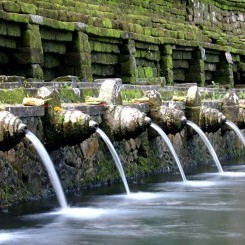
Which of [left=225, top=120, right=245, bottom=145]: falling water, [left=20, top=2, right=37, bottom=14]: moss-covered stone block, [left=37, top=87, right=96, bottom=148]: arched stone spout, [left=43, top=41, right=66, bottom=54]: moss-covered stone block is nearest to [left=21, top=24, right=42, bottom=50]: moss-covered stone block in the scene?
[left=20, top=2, right=37, bottom=14]: moss-covered stone block

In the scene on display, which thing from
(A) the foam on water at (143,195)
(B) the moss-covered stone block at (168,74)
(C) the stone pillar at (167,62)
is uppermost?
(C) the stone pillar at (167,62)

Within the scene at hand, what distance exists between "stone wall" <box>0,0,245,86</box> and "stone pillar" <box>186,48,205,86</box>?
1.4 inches

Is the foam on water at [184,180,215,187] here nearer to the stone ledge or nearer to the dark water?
the dark water

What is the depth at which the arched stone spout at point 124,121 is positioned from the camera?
1165 centimetres

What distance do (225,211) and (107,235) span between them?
2.26 metres

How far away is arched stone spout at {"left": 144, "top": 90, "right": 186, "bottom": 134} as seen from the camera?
528 inches

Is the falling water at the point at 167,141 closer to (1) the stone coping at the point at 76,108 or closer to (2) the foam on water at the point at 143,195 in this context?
(1) the stone coping at the point at 76,108

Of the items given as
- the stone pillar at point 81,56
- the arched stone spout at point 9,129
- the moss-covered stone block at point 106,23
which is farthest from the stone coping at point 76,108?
the moss-covered stone block at point 106,23

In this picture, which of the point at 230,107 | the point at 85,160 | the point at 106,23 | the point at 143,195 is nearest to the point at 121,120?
the point at 85,160

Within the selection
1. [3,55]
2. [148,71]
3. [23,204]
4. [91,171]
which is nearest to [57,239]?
[23,204]

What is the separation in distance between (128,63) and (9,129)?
11392 mm

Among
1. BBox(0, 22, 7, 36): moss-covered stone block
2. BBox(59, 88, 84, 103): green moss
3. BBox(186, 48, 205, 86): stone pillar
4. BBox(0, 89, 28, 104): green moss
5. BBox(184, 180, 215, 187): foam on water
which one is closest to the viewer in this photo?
BBox(0, 89, 28, 104): green moss

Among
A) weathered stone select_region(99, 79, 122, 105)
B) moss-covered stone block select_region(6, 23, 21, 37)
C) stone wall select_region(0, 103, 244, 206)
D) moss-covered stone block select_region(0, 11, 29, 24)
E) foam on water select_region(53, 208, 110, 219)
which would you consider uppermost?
moss-covered stone block select_region(0, 11, 29, 24)

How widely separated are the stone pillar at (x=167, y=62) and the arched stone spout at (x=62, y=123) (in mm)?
12583
